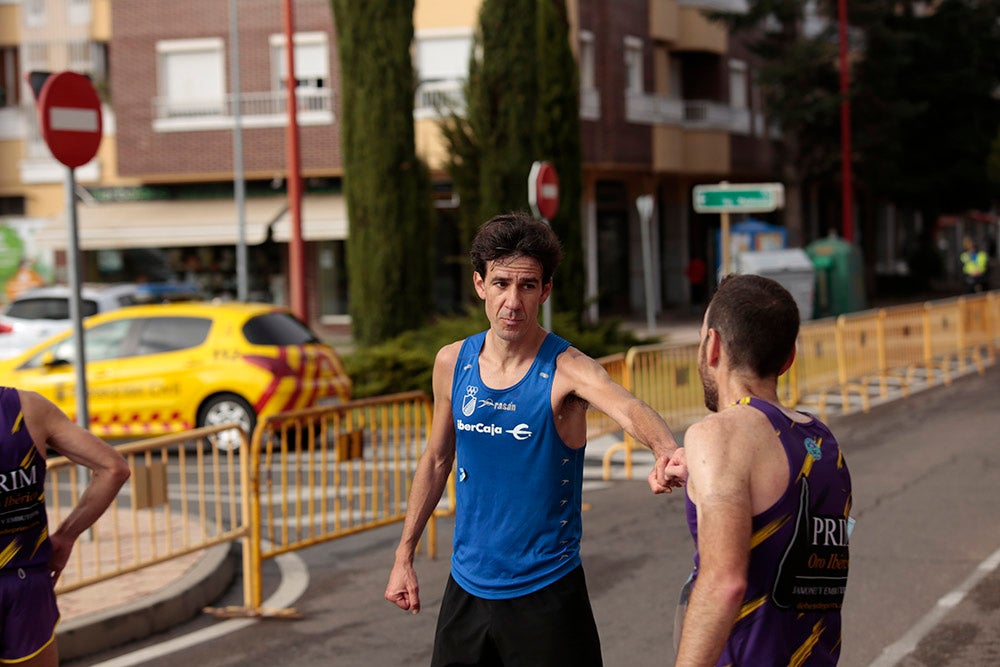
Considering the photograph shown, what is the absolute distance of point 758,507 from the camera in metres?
3.06

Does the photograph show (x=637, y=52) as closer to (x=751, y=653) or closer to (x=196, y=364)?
(x=196, y=364)

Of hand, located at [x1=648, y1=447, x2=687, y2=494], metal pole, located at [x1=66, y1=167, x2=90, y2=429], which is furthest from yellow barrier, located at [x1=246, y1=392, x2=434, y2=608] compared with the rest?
hand, located at [x1=648, y1=447, x2=687, y2=494]

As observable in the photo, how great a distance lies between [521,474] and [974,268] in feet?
100

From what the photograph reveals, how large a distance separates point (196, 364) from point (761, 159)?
31353mm

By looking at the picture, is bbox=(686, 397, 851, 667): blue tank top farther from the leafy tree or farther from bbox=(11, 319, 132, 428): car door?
the leafy tree

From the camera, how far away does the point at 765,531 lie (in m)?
3.08

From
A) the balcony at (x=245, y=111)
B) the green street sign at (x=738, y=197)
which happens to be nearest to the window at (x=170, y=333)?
the green street sign at (x=738, y=197)

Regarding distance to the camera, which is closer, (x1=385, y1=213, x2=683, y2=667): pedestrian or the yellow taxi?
(x1=385, y1=213, x2=683, y2=667): pedestrian

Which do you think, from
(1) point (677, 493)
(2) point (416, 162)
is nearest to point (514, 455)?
(1) point (677, 493)

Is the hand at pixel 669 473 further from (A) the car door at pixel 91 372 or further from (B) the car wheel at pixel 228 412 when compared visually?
(A) the car door at pixel 91 372

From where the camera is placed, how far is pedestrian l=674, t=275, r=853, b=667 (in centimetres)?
301

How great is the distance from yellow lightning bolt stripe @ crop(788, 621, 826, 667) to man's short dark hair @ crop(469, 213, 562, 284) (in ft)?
5.05

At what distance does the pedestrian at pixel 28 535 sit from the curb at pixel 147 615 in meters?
2.98

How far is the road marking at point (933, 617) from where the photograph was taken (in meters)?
6.84
